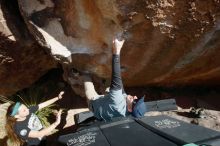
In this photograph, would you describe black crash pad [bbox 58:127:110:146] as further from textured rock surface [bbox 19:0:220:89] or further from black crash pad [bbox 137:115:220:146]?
textured rock surface [bbox 19:0:220:89]

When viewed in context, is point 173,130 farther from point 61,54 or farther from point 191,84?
point 191,84

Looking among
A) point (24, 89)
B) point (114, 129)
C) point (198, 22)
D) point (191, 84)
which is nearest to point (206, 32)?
point (198, 22)

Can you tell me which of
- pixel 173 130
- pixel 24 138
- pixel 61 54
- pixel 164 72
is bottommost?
pixel 24 138

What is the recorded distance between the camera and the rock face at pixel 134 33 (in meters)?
4.00

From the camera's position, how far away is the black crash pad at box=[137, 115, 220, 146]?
2.38 meters

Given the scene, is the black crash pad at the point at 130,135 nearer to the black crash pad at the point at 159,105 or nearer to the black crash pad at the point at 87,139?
the black crash pad at the point at 87,139

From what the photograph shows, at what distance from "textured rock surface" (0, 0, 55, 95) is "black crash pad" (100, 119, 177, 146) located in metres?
2.47

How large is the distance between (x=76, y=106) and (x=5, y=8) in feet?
6.28

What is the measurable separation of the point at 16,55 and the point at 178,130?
3.16 m

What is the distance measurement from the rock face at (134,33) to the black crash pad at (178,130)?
146 centimetres

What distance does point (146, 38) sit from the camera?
171 inches

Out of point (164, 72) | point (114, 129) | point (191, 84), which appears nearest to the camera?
point (114, 129)

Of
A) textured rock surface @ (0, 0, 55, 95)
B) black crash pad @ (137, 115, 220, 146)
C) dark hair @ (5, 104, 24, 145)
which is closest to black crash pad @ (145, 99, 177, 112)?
black crash pad @ (137, 115, 220, 146)

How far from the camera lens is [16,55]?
5129mm
